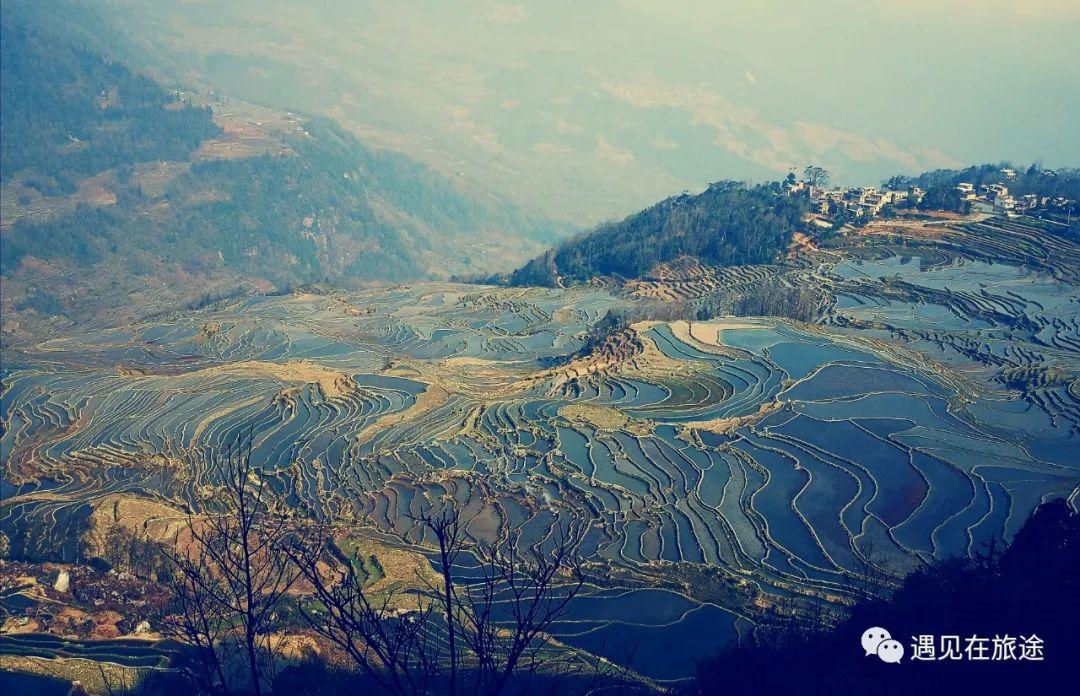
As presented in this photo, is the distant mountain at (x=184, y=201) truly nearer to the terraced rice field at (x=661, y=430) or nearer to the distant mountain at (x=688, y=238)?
the distant mountain at (x=688, y=238)

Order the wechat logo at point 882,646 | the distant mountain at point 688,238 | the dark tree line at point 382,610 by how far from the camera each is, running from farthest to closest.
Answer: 1. the distant mountain at point 688,238
2. the dark tree line at point 382,610
3. the wechat logo at point 882,646

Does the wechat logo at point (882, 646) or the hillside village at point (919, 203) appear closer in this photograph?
the wechat logo at point (882, 646)

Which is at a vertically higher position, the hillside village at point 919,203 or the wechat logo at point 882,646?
the hillside village at point 919,203

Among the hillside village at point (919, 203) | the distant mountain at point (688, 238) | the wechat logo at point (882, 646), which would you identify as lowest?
the wechat logo at point (882, 646)

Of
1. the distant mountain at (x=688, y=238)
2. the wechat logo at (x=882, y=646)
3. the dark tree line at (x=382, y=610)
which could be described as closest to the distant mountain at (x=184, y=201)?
the distant mountain at (x=688, y=238)

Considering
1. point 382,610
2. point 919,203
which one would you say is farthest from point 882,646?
point 919,203

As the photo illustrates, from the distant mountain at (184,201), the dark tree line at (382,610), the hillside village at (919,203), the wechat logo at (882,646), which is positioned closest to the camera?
the wechat logo at (882,646)
